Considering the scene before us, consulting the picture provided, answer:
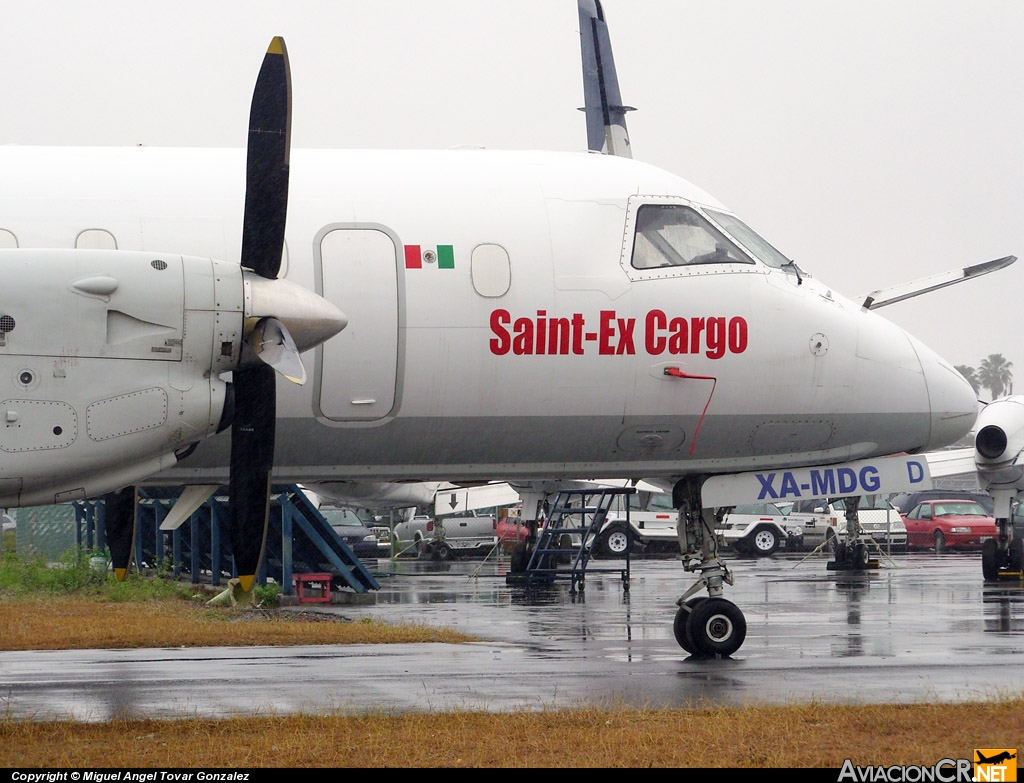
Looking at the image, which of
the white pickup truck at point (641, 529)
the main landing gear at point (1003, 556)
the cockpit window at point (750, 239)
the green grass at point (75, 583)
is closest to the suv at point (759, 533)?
the white pickup truck at point (641, 529)

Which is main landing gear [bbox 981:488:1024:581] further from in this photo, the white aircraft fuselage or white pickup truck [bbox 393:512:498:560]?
white pickup truck [bbox 393:512:498:560]

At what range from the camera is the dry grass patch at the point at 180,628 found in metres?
14.9

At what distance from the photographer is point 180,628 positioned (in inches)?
634

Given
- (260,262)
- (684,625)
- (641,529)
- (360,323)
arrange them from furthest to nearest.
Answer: (641,529)
(684,625)
(360,323)
(260,262)

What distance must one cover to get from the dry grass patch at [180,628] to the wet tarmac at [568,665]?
67 cm

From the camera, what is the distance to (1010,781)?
6.57 metres

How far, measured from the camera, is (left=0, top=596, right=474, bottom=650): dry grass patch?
14.9m

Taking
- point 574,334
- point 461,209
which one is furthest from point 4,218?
point 574,334

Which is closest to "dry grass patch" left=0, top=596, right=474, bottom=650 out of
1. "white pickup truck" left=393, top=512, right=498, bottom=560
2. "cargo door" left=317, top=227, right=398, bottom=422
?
"cargo door" left=317, top=227, right=398, bottom=422

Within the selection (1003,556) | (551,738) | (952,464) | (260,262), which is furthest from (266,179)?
(952,464)

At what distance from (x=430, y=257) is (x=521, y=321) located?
96cm

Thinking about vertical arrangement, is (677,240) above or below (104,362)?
above

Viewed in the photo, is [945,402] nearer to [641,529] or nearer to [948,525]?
[641,529]

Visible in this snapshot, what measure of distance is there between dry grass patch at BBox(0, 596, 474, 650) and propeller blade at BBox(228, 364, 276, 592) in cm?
602
